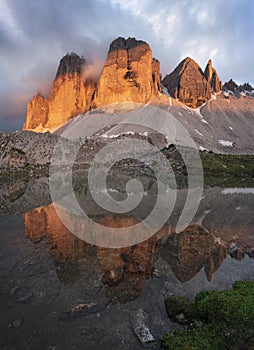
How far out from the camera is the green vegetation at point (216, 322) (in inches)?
265

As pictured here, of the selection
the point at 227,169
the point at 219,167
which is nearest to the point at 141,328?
the point at 227,169

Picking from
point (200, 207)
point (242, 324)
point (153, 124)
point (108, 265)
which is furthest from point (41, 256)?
point (153, 124)

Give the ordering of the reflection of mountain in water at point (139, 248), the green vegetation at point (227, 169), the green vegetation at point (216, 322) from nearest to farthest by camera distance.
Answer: the green vegetation at point (216, 322) < the reflection of mountain in water at point (139, 248) < the green vegetation at point (227, 169)

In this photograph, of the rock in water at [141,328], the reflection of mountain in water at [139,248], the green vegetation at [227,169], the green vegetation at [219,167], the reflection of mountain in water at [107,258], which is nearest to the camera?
the rock in water at [141,328]

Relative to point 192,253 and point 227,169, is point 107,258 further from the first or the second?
point 227,169

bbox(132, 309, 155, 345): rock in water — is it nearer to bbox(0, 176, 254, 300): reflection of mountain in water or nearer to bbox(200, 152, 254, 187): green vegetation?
bbox(0, 176, 254, 300): reflection of mountain in water

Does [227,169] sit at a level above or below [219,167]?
below

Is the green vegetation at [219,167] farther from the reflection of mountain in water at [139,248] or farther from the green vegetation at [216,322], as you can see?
the green vegetation at [216,322]

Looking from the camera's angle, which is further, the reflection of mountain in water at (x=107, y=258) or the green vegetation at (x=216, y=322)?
the reflection of mountain in water at (x=107, y=258)

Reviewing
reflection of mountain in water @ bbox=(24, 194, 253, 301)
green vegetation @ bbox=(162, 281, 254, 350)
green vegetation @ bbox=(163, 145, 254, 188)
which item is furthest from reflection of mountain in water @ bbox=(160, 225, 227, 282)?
green vegetation @ bbox=(163, 145, 254, 188)

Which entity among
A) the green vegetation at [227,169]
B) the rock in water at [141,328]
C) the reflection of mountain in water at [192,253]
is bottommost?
the rock in water at [141,328]

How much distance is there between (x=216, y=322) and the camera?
7.52m

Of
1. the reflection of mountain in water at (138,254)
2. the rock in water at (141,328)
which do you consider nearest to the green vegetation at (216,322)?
the rock in water at (141,328)

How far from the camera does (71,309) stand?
9.05 metres
